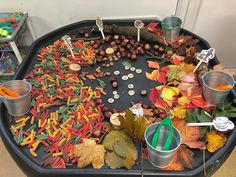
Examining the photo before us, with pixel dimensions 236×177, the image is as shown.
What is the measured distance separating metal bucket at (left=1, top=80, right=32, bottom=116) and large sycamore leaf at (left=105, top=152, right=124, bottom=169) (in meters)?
0.33

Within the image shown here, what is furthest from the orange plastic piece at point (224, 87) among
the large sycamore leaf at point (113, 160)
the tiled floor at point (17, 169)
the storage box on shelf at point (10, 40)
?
the storage box on shelf at point (10, 40)

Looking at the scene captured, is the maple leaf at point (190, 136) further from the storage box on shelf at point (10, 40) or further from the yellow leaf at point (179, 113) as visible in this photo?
the storage box on shelf at point (10, 40)

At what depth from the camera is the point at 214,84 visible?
2.80ft

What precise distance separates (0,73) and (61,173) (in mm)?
842

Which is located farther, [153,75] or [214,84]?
[153,75]

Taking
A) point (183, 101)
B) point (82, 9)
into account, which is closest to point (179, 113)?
point (183, 101)

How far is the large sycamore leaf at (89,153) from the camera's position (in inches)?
28.1

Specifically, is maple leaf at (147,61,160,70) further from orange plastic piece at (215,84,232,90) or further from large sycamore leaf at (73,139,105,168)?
large sycamore leaf at (73,139,105,168)

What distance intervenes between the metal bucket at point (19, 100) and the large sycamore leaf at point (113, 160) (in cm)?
33

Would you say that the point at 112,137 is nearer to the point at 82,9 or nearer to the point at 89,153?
the point at 89,153

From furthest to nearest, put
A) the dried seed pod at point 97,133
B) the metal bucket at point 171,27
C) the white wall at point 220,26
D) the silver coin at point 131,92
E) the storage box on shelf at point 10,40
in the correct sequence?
the white wall at point 220,26
the storage box on shelf at point 10,40
the metal bucket at point 171,27
the silver coin at point 131,92
the dried seed pod at point 97,133

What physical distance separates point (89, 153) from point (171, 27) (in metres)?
0.63

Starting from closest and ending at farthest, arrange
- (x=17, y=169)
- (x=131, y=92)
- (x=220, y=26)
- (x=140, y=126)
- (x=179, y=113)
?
1. (x=140, y=126)
2. (x=179, y=113)
3. (x=131, y=92)
4. (x=17, y=169)
5. (x=220, y=26)

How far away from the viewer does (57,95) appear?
0.91 meters
